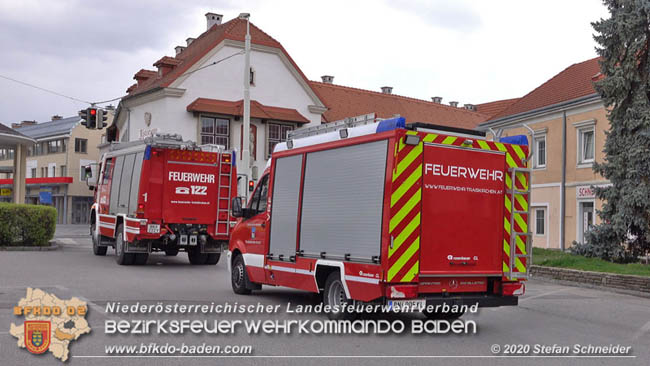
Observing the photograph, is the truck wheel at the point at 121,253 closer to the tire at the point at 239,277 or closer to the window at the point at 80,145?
the tire at the point at 239,277

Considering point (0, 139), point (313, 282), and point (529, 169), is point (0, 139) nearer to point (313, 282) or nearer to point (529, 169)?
point (313, 282)

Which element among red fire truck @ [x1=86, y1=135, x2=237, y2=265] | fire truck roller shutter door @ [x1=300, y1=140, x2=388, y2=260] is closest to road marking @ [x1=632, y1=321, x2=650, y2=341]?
fire truck roller shutter door @ [x1=300, y1=140, x2=388, y2=260]

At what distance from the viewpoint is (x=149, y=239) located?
1811 cm

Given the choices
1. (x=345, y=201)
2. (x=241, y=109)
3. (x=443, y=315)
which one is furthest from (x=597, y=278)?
(x=241, y=109)

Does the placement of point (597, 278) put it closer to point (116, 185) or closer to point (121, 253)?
point (121, 253)

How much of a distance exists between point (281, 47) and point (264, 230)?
31.4 meters

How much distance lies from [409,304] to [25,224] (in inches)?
698

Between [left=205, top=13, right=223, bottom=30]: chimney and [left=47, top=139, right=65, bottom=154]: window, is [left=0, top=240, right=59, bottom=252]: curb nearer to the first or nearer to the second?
[left=205, top=13, right=223, bottom=30]: chimney

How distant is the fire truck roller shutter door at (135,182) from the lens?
1808 centimetres

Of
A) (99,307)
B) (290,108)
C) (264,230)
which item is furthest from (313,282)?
(290,108)

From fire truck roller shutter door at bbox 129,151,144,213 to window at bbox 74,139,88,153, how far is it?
58.3m

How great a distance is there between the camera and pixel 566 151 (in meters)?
29.0

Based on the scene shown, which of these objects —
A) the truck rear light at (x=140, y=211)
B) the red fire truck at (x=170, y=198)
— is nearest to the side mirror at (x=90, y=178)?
the red fire truck at (x=170, y=198)

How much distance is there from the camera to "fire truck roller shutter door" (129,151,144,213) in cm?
1808
